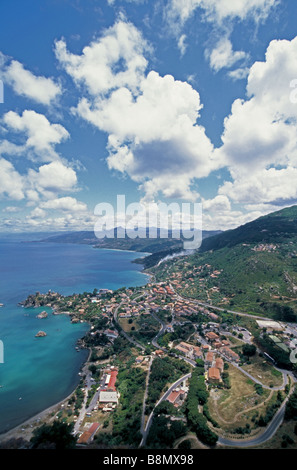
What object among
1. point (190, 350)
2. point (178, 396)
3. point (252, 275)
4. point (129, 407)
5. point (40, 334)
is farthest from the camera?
point (252, 275)

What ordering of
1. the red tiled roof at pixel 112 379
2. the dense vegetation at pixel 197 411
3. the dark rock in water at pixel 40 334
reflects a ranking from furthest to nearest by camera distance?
1. the dark rock in water at pixel 40 334
2. the red tiled roof at pixel 112 379
3. the dense vegetation at pixel 197 411

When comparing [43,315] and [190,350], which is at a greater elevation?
[190,350]

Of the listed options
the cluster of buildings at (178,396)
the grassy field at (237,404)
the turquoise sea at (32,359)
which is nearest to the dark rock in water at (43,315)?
the turquoise sea at (32,359)

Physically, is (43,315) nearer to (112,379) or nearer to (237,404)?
(112,379)

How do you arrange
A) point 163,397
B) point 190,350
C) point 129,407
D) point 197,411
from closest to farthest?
point 197,411, point 129,407, point 163,397, point 190,350

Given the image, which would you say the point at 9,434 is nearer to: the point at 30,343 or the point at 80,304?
the point at 30,343

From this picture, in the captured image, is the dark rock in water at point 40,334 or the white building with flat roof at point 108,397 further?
the dark rock in water at point 40,334

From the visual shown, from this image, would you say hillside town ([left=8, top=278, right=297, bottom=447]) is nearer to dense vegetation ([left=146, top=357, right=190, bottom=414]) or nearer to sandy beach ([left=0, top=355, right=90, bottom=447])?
dense vegetation ([left=146, top=357, right=190, bottom=414])

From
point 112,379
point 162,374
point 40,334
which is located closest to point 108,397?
point 112,379

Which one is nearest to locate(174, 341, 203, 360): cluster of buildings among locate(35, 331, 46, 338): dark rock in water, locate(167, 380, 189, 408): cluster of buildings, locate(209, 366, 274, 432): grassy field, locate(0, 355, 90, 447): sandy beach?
locate(209, 366, 274, 432): grassy field

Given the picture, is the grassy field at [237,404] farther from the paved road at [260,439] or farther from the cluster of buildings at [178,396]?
the cluster of buildings at [178,396]
